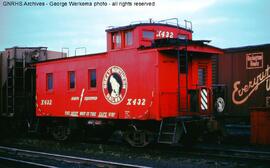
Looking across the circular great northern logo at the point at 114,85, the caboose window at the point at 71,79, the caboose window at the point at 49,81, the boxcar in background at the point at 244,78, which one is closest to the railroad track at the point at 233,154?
the circular great northern logo at the point at 114,85

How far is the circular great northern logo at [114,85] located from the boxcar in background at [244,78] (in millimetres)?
4788

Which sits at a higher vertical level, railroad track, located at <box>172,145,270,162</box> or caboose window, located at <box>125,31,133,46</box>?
caboose window, located at <box>125,31,133,46</box>

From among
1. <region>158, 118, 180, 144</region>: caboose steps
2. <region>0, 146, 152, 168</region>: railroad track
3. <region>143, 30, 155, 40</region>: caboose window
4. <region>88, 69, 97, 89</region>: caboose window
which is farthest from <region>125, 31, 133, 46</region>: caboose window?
<region>0, 146, 152, 168</region>: railroad track

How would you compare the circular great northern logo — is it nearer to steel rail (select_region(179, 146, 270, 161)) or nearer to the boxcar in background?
steel rail (select_region(179, 146, 270, 161))

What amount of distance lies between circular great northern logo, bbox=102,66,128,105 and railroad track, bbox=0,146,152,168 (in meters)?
3.13

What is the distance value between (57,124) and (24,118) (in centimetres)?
246

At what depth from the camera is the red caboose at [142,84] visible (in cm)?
1279

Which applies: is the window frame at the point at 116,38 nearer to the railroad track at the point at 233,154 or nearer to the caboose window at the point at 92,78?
the caboose window at the point at 92,78

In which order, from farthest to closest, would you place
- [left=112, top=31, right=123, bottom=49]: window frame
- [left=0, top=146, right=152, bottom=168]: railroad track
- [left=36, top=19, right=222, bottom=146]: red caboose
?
[left=112, top=31, right=123, bottom=49]: window frame < [left=36, top=19, right=222, bottom=146]: red caboose < [left=0, top=146, right=152, bottom=168]: railroad track

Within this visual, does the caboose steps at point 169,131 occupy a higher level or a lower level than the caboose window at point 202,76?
lower

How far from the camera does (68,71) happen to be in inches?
643

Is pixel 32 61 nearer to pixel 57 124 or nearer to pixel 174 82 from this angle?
pixel 57 124

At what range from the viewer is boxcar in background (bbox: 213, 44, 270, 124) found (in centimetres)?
1667

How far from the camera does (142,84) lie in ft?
43.6
